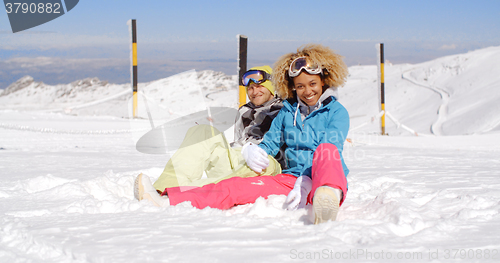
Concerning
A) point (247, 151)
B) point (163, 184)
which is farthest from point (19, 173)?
point (247, 151)

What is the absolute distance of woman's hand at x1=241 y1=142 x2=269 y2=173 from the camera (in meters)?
2.36

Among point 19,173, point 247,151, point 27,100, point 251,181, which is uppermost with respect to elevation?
point 247,151

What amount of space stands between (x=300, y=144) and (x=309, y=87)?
40 cm

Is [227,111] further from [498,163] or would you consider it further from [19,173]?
[498,163]

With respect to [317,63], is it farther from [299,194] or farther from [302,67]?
[299,194]

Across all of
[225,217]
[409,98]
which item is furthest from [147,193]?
[409,98]

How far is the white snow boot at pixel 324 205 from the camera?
176 centimetres

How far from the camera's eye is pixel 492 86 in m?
14.0

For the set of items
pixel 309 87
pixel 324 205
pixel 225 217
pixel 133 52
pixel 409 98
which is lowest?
pixel 409 98

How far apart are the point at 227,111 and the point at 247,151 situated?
89cm

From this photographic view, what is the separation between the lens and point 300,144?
2.41 meters

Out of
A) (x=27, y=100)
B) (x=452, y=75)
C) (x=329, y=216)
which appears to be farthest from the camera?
(x=27, y=100)

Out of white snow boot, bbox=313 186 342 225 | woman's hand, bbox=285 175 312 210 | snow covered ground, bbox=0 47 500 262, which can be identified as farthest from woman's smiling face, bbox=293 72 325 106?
white snow boot, bbox=313 186 342 225

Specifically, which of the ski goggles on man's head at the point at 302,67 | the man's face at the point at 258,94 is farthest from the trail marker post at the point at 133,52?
the ski goggles on man's head at the point at 302,67
